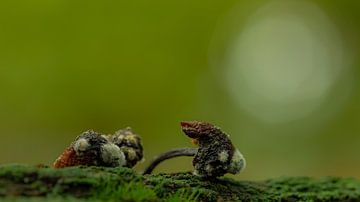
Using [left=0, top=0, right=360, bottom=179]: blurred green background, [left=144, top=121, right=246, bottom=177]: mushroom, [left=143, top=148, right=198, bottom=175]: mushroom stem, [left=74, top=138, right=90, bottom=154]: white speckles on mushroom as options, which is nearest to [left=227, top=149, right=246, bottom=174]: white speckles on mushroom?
[left=144, top=121, right=246, bottom=177]: mushroom

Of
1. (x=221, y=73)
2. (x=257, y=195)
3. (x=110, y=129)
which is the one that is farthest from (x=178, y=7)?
(x=257, y=195)

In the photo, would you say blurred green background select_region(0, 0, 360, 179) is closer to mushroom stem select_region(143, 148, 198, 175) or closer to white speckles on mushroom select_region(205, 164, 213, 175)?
mushroom stem select_region(143, 148, 198, 175)

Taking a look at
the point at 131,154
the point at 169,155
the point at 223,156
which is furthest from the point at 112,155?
the point at 223,156

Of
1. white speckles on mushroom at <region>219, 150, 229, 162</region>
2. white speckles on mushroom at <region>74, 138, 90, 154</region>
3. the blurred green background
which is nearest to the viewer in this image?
white speckles on mushroom at <region>74, 138, 90, 154</region>

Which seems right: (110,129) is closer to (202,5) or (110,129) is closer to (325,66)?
(202,5)

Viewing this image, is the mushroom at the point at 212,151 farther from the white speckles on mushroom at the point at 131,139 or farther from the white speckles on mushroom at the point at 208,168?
the white speckles on mushroom at the point at 131,139

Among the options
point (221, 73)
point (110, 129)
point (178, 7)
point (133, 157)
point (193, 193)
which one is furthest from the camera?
point (221, 73)

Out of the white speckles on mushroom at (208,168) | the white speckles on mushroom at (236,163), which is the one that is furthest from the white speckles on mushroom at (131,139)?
the white speckles on mushroom at (236,163)
